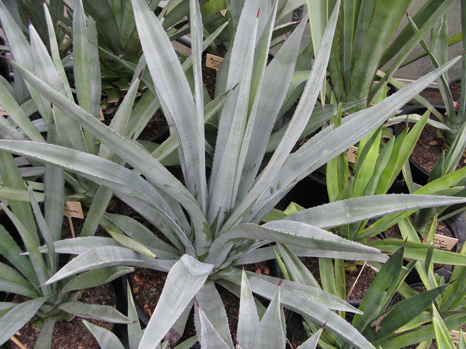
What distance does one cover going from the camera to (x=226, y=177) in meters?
0.71

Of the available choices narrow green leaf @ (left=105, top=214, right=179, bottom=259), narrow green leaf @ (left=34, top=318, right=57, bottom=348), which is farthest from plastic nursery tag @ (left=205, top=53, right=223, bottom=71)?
narrow green leaf @ (left=34, top=318, right=57, bottom=348)

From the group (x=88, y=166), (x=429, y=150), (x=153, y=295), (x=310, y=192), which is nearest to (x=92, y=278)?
(x=153, y=295)

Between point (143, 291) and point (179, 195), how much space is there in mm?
387

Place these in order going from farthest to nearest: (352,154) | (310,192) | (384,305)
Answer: (310,192)
(352,154)
(384,305)

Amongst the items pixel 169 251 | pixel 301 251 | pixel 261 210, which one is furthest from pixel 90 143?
pixel 301 251

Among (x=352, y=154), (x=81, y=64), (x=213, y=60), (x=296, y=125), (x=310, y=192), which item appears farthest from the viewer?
(x=213, y=60)

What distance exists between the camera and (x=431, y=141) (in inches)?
58.3

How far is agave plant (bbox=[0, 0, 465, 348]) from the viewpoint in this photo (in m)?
0.59

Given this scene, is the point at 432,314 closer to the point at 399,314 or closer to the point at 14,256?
the point at 399,314

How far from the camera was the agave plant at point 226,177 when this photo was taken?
588 millimetres

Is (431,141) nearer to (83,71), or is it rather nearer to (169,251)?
(169,251)

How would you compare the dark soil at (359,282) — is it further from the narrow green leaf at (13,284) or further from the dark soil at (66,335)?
the narrow green leaf at (13,284)

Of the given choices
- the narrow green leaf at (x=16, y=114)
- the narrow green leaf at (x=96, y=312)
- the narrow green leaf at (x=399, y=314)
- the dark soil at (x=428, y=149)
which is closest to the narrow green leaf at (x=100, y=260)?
the narrow green leaf at (x=96, y=312)

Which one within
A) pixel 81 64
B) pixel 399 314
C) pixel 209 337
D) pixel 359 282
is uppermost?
pixel 81 64
